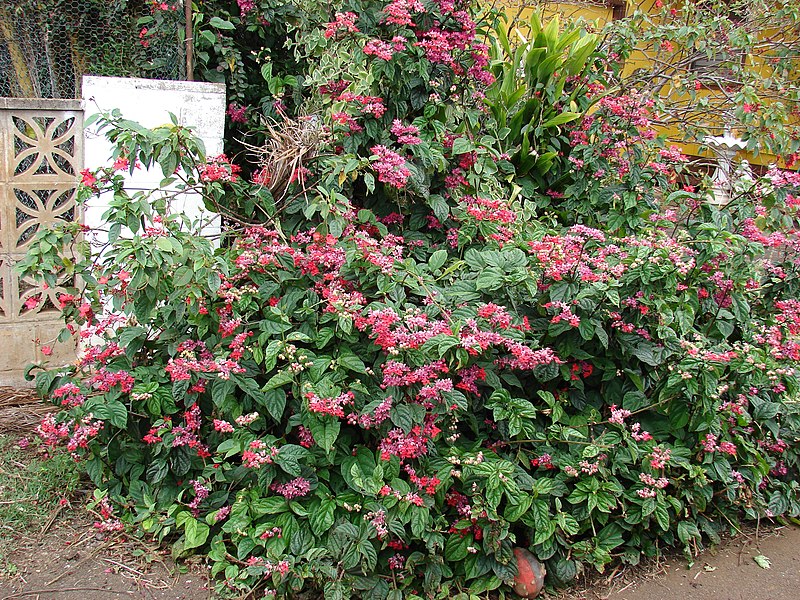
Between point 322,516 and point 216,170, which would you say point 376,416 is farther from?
point 216,170

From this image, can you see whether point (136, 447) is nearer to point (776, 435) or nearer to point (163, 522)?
point (163, 522)

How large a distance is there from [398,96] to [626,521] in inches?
86.7

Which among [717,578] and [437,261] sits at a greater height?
[437,261]

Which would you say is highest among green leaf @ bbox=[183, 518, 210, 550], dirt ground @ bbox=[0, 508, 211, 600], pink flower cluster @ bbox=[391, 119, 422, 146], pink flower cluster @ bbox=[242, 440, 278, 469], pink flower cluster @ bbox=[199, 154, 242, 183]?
pink flower cluster @ bbox=[391, 119, 422, 146]

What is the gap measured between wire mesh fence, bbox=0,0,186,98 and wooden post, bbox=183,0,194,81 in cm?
9

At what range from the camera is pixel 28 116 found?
393 cm

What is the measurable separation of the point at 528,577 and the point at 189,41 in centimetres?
337

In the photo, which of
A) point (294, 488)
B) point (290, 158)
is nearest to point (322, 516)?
point (294, 488)

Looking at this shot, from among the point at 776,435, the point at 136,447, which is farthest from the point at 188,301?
the point at 776,435

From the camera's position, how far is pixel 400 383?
258 centimetres

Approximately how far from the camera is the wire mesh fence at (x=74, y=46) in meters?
4.26

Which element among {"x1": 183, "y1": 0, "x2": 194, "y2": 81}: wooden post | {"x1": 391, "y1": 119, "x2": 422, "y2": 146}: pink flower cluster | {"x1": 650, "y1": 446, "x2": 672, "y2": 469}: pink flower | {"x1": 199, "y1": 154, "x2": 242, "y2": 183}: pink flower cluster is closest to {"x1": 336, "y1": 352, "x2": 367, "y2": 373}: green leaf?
{"x1": 199, "y1": 154, "x2": 242, "y2": 183}: pink flower cluster

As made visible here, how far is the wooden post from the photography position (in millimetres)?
4008

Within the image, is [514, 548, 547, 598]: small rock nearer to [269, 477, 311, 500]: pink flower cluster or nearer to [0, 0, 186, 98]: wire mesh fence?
[269, 477, 311, 500]: pink flower cluster
